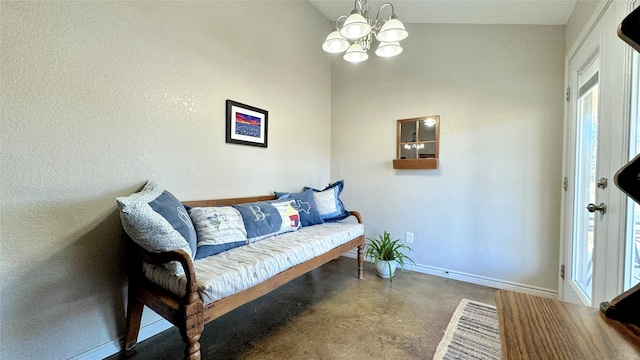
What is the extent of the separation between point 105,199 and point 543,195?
3.40 metres

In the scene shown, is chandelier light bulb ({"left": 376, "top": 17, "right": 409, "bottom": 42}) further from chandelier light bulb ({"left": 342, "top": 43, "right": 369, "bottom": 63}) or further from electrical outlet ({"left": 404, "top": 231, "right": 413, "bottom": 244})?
electrical outlet ({"left": 404, "top": 231, "right": 413, "bottom": 244})

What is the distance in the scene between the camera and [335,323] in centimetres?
197

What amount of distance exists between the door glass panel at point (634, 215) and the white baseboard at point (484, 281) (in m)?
1.39

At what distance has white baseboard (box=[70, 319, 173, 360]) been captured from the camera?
1553 mm

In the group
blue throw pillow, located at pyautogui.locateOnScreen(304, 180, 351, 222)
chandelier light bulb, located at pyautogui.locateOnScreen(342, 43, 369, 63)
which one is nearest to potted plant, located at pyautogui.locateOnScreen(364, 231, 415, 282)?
blue throw pillow, located at pyautogui.locateOnScreen(304, 180, 351, 222)

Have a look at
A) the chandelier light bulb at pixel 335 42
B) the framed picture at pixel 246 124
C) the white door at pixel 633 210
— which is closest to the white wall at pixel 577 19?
the white door at pixel 633 210

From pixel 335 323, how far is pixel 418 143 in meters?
2.03

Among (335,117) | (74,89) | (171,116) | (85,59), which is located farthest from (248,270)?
(335,117)

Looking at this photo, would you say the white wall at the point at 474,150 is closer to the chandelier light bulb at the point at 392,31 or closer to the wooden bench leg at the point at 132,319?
the chandelier light bulb at the point at 392,31

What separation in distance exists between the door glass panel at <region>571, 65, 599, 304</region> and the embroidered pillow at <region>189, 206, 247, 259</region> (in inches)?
92.8

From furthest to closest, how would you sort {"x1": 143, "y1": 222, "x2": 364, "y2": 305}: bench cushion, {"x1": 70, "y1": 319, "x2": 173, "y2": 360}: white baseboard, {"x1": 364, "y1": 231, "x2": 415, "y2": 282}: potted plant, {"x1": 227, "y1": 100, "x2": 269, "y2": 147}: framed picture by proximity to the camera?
1. {"x1": 364, "y1": 231, "x2": 415, "y2": 282}: potted plant
2. {"x1": 227, "y1": 100, "x2": 269, "y2": 147}: framed picture
3. {"x1": 70, "y1": 319, "x2": 173, "y2": 360}: white baseboard
4. {"x1": 143, "y1": 222, "x2": 364, "y2": 305}: bench cushion

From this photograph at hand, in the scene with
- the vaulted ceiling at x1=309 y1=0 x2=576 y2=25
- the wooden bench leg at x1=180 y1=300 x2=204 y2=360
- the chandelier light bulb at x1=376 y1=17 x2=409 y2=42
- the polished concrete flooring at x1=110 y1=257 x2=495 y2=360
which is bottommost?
the polished concrete flooring at x1=110 y1=257 x2=495 y2=360

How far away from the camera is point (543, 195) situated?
2430mm

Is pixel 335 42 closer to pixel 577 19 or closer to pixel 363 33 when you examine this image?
pixel 363 33
